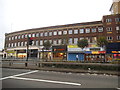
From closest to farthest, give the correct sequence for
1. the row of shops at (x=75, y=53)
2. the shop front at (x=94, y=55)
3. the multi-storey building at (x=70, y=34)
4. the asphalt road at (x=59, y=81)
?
the asphalt road at (x=59, y=81) → the row of shops at (x=75, y=53) → the shop front at (x=94, y=55) → the multi-storey building at (x=70, y=34)

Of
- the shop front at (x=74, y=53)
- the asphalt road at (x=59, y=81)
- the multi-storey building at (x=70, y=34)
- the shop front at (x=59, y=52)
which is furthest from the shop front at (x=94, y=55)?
the asphalt road at (x=59, y=81)

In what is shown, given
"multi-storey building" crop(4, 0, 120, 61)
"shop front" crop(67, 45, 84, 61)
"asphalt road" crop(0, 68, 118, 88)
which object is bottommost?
"asphalt road" crop(0, 68, 118, 88)

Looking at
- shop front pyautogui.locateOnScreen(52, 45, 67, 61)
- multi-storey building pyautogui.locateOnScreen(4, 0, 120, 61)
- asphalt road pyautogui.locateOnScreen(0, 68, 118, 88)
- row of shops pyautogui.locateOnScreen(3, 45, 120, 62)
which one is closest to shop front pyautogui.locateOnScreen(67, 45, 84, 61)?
row of shops pyautogui.locateOnScreen(3, 45, 120, 62)

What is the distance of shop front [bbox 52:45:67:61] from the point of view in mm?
32013

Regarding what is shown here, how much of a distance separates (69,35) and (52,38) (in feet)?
22.1

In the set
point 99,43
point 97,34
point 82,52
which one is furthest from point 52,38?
point 99,43

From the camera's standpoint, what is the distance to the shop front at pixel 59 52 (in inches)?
1260

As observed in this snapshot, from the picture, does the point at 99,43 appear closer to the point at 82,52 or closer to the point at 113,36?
the point at 82,52

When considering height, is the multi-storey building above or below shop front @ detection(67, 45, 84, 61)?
above

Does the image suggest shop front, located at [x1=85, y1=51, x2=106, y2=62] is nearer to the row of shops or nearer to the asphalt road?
the row of shops

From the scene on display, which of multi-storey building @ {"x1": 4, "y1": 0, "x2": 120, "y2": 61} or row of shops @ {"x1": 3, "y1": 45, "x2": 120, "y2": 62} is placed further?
multi-storey building @ {"x1": 4, "y1": 0, "x2": 120, "y2": 61}

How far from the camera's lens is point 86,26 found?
107ft

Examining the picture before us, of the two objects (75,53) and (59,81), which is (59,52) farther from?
(59,81)

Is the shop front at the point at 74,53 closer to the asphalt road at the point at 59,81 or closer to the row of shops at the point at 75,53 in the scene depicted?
the row of shops at the point at 75,53
